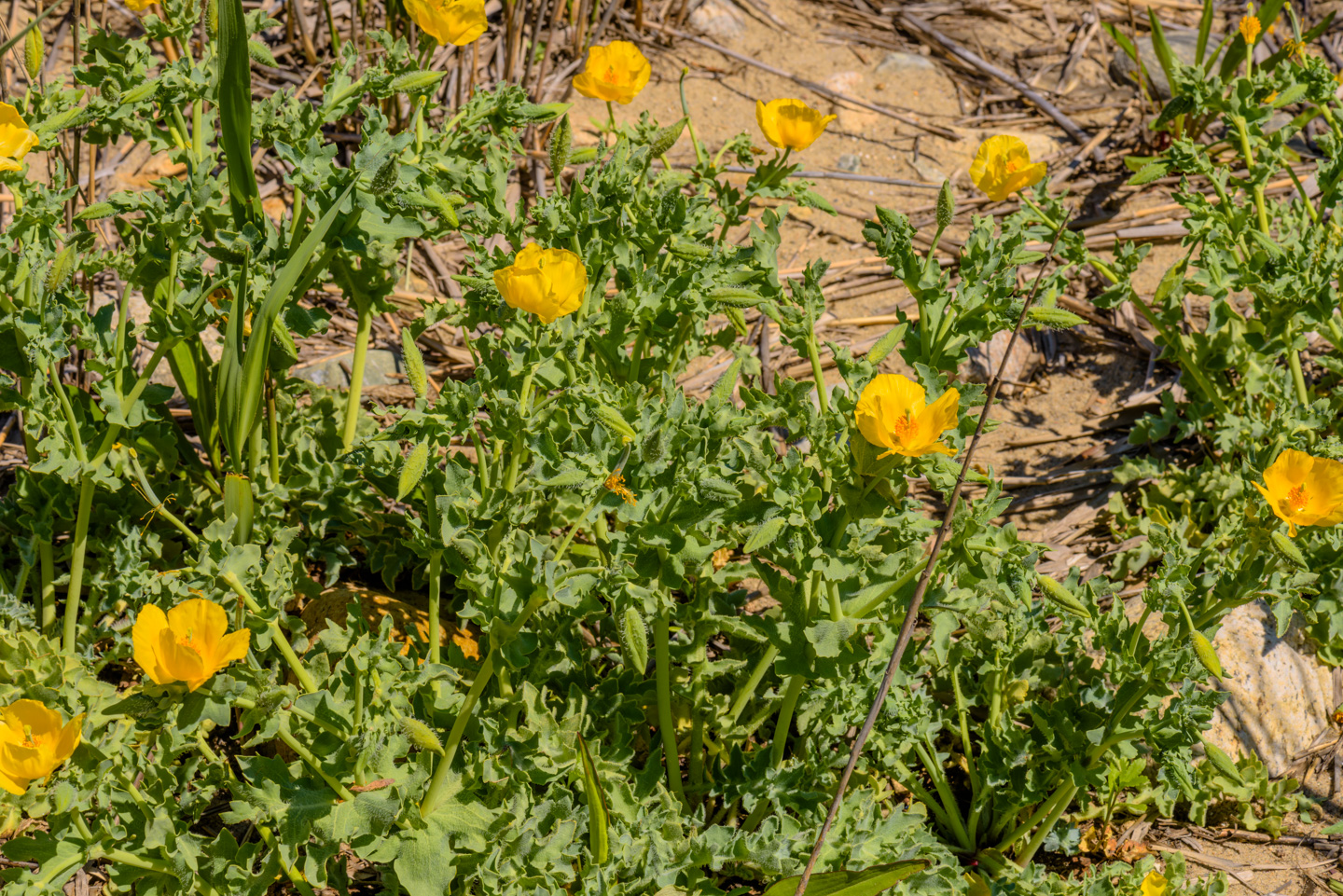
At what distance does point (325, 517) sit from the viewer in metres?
2.37

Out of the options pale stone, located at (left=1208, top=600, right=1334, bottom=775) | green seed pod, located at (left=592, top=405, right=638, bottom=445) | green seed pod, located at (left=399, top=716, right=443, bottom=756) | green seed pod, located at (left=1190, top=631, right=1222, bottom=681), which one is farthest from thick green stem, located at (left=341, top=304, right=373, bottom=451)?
pale stone, located at (left=1208, top=600, right=1334, bottom=775)

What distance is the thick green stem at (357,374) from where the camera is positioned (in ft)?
7.72

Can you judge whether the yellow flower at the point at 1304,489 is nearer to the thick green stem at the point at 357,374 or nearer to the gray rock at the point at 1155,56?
the thick green stem at the point at 357,374

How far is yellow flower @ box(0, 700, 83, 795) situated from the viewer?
150 cm

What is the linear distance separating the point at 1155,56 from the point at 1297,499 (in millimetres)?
3461

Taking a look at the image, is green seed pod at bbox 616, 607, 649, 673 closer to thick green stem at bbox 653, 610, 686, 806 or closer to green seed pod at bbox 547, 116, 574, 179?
thick green stem at bbox 653, 610, 686, 806

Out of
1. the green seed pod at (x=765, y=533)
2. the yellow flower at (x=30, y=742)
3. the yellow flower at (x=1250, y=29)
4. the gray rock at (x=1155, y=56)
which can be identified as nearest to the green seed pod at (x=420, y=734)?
the yellow flower at (x=30, y=742)

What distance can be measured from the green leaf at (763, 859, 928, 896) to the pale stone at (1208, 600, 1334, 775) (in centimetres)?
114

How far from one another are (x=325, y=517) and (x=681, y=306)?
0.88 metres

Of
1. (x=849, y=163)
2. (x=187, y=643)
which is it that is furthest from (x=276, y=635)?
(x=849, y=163)

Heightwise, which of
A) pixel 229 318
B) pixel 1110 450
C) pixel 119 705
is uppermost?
pixel 229 318

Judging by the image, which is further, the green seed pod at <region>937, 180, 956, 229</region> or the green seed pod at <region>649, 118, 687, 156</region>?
the green seed pod at <region>649, 118, 687, 156</region>

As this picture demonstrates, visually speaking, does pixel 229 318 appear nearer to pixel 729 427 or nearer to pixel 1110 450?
pixel 729 427

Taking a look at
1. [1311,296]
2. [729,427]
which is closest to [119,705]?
[729,427]
